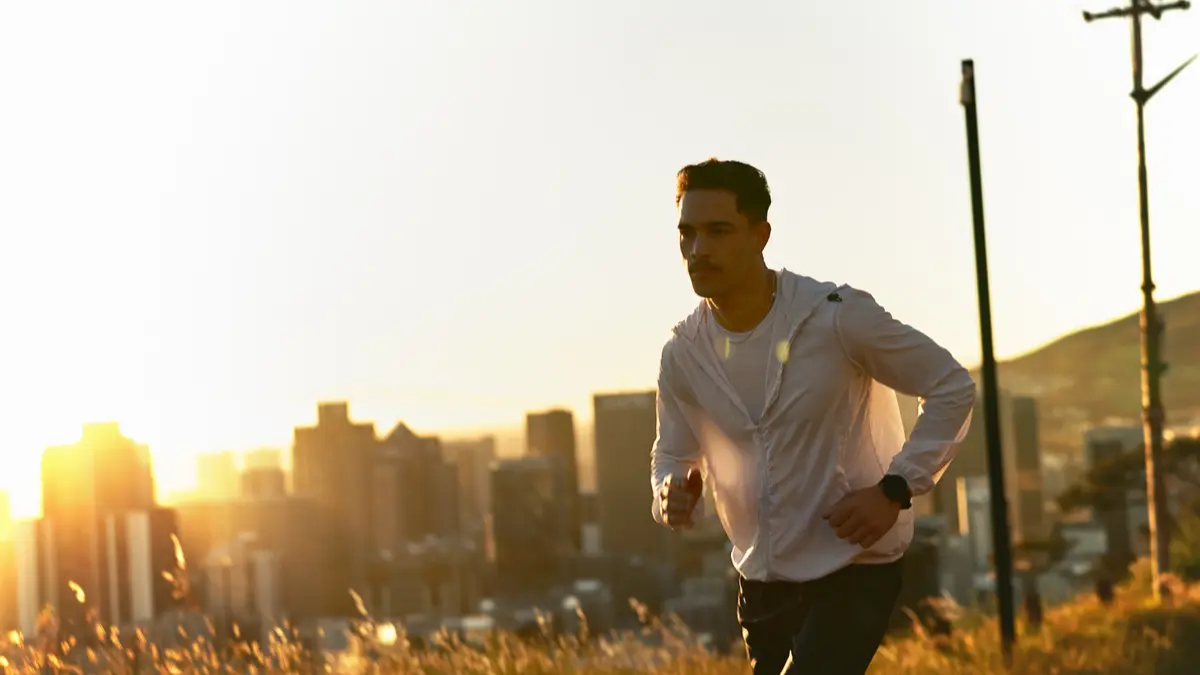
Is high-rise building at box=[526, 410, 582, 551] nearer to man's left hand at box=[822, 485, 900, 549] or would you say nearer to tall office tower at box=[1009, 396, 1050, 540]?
tall office tower at box=[1009, 396, 1050, 540]

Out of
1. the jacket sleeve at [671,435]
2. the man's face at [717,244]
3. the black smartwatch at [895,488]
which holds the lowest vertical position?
the black smartwatch at [895,488]

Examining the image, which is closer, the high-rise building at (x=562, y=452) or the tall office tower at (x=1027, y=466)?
the high-rise building at (x=562, y=452)

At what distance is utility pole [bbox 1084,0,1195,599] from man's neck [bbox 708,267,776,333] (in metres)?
17.4

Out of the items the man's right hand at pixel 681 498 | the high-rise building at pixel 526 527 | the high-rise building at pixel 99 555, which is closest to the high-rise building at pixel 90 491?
the high-rise building at pixel 99 555

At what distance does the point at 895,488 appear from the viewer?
4.05m

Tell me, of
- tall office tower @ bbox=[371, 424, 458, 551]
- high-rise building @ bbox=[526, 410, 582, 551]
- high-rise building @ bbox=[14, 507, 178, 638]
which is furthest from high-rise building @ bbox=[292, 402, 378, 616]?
high-rise building @ bbox=[14, 507, 178, 638]

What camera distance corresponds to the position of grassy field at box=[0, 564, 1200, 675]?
334 inches

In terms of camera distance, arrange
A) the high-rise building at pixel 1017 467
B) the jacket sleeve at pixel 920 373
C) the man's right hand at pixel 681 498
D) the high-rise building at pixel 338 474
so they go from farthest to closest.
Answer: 1. the high-rise building at pixel 1017 467
2. the high-rise building at pixel 338 474
3. the man's right hand at pixel 681 498
4. the jacket sleeve at pixel 920 373

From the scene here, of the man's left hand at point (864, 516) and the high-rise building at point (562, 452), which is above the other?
the man's left hand at point (864, 516)

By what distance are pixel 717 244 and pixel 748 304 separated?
0.65ft

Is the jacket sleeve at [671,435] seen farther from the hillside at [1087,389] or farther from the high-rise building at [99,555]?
the hillside at [1087,389]

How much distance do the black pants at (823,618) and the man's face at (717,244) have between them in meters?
0.84

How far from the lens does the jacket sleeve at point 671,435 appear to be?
4582mm

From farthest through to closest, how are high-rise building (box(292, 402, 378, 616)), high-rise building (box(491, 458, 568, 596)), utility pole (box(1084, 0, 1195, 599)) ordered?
1. high-rise building (box(292, 402, 378, 616))
2. high-rise building (box(491, 458, 568, 596))
3. utility pole (box(1084, 0, 1195, 599))
